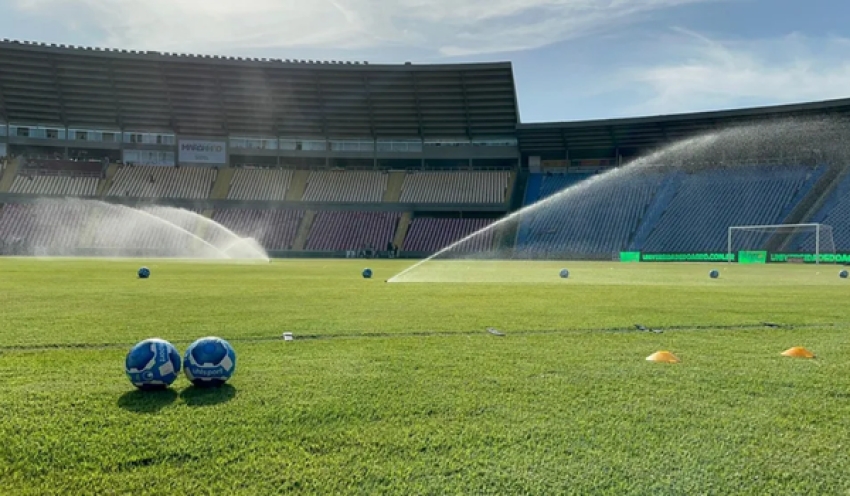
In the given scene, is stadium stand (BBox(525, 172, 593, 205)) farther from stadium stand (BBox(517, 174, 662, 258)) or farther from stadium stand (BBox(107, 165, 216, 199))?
stadium stand (BBox(107, 165, 216, 199))

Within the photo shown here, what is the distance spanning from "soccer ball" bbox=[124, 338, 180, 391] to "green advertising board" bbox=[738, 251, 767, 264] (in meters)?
53.9

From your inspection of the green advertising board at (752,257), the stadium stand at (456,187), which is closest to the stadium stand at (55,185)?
the stadium stand at (456,187)

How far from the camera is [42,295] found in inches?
589

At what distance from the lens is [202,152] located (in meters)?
74.2

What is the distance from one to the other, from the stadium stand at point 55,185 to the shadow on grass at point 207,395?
2846 inches

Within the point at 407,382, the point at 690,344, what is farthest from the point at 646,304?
the point at 407,382

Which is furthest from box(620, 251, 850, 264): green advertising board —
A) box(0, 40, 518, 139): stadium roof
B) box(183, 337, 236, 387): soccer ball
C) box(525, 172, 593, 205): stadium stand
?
box(183, 337, 236, 387): soccer ball

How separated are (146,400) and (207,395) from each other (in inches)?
18.4

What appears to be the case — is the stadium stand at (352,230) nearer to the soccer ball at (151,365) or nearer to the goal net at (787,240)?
the goal net at (787,240)

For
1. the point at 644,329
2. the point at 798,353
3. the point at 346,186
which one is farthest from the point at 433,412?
the point at 346,186

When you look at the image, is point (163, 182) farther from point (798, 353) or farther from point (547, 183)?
point (798, 353)

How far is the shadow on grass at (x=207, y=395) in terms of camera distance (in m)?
5.28

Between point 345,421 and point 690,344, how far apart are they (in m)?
5.53

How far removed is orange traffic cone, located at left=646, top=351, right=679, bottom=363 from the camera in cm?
734
